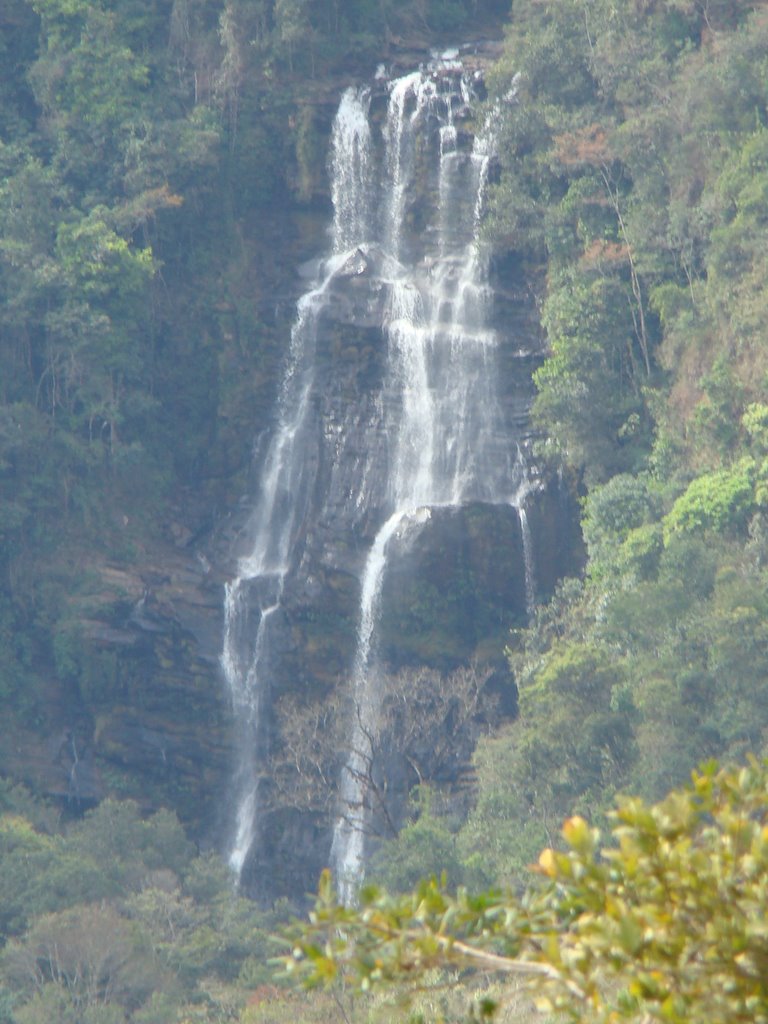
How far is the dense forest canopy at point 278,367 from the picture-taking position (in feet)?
64.0

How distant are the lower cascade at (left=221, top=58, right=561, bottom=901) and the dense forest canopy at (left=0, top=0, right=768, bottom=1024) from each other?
0.76 meters

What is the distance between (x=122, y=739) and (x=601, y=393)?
956 cm

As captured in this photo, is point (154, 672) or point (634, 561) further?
point (154, 672)

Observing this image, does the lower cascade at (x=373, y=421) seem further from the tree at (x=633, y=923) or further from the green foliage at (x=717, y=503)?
the tree at (x=633, y=923)

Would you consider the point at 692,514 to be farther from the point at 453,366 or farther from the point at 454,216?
the point at 454,216

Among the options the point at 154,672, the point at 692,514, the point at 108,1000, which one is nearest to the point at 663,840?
the point at 108,1000

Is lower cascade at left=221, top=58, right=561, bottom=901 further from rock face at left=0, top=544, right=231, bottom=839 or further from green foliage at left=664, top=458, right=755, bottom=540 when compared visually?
green foliage at left=664, top=458, right=755, bottom=540

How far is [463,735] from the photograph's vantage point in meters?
23.9

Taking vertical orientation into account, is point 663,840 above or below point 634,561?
below

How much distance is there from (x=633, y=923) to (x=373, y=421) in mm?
21979

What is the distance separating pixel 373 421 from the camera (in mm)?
26422

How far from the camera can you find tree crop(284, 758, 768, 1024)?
4734mm

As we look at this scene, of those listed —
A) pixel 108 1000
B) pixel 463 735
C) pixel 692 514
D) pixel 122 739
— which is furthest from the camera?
pixel 122 739

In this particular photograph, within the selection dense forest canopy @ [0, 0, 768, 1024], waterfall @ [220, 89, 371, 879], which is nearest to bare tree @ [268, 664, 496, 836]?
dense forest canopy @ [0, 0, 768, 1024]
